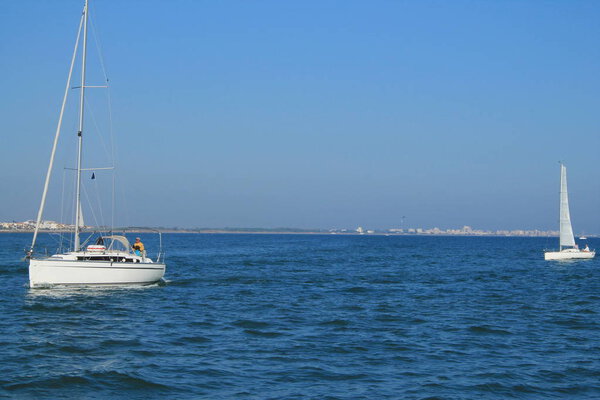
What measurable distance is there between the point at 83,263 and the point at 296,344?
19121mm

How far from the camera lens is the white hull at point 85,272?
1446 inches

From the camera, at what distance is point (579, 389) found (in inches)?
702

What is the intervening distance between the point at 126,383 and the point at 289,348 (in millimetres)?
6596

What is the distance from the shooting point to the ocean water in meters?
17.5

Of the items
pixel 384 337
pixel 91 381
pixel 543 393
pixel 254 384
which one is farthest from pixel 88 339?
pixel 543 393

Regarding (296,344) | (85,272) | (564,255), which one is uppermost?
(85,272)

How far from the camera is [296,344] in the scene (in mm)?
23141

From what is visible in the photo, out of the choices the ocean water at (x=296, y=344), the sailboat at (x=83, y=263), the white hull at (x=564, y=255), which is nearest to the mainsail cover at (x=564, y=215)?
the white hull at (x=564, y=255)

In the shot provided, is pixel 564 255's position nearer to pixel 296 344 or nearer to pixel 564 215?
pixel 564 215

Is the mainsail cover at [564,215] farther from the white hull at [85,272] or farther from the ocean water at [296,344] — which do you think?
the white hull at [85,272]

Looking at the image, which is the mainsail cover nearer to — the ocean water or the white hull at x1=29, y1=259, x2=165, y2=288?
the ocean water

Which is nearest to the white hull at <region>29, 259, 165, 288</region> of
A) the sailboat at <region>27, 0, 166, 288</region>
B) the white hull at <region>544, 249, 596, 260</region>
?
the sailboat at <region>27, 0, 166, 288</region>

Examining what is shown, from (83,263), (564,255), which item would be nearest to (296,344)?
(83,263)

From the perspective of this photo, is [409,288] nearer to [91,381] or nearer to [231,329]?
[231,329]
